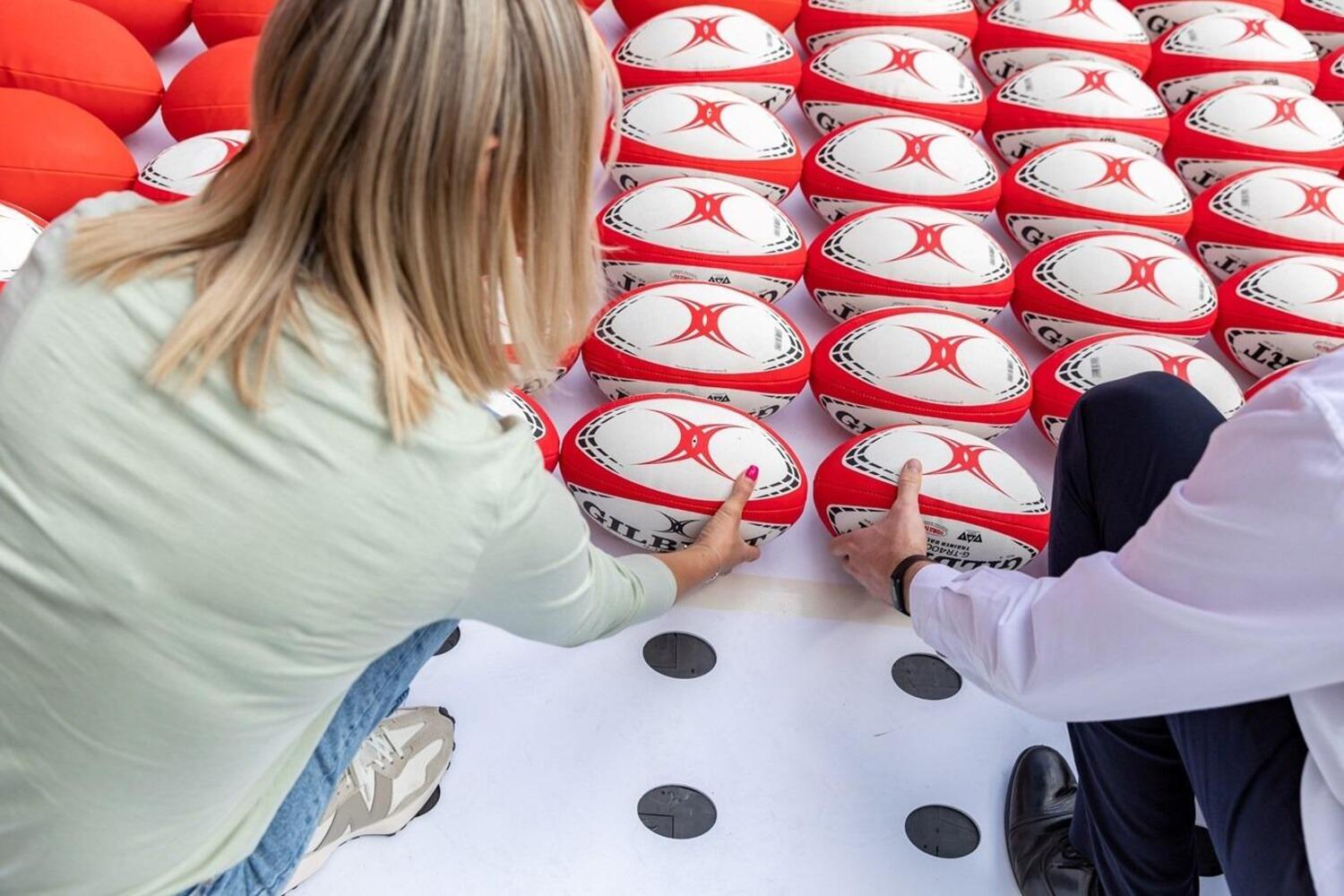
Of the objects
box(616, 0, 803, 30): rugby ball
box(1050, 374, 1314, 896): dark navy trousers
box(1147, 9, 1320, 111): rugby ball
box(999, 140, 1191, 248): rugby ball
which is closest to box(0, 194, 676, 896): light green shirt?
box(1050, 374, 1314, 896): dark navy trousers

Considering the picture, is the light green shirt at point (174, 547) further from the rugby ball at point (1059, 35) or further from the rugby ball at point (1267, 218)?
the rugby ball at point (1059, 35)

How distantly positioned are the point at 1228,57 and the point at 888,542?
1.36 metres

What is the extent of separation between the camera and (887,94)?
2.04m

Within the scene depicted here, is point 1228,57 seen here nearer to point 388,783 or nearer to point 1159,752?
point 1159,752

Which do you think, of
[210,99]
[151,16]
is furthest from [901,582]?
[151,16]

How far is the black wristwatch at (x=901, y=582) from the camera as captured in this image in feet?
4.46

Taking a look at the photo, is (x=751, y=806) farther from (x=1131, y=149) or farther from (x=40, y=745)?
(x=1131, y=149)

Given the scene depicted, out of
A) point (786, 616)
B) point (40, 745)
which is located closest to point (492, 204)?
point (40, 745)

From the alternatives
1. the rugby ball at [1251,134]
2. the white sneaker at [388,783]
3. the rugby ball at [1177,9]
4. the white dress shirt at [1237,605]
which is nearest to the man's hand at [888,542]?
the white dress shirt at [1237,605]

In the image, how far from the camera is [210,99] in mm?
1873

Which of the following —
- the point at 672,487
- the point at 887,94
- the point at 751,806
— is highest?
the point at 887,94

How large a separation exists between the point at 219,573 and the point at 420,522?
0.39ft

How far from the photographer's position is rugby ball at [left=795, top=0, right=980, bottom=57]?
2195 mm

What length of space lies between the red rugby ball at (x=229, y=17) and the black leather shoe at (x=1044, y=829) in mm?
1672
